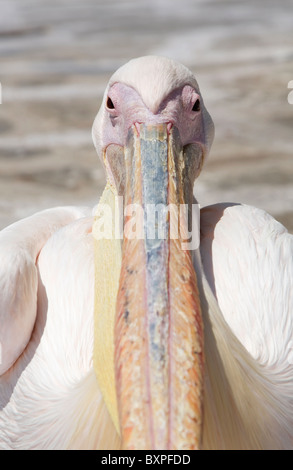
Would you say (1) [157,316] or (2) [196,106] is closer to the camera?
(1) [157,316]

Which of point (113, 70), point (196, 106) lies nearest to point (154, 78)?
point (196, 106)

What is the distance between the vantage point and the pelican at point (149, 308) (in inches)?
76.5

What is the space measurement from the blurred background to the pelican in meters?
2.09

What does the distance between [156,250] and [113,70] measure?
20.0ft

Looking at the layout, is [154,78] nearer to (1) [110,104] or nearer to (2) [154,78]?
(2) [154,78]

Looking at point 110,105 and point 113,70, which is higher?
point 113,70

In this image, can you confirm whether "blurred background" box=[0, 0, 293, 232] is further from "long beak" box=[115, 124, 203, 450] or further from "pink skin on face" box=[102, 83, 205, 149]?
"long beak" box=[115, 124, 203, 450]

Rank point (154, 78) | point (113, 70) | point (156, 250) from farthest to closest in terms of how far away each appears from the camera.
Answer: point (113, 70)
point (154, 78)
point (156, 250)

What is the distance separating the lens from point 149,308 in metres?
2.00

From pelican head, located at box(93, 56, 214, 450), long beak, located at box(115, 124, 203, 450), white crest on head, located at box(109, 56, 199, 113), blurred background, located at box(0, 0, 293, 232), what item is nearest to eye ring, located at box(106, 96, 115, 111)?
pelican head, located at box(93, 56, 214, 450)

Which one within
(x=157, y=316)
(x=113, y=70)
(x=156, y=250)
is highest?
(x=113, y=70)

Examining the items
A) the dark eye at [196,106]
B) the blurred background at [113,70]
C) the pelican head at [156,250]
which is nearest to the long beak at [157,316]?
the pelican head at [156,250]

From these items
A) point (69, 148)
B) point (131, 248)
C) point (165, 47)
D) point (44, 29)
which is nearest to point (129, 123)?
point (131, 248)

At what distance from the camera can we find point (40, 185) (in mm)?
5383
